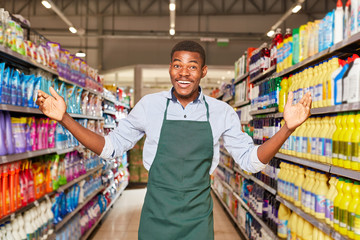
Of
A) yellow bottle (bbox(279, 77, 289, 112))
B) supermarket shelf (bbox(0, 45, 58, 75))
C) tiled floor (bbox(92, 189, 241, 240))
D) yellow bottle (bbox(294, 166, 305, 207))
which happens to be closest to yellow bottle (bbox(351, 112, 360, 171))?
yellow bottle (bbox(294, 166, 305, 207))

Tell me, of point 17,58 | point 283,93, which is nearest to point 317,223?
point 283,93

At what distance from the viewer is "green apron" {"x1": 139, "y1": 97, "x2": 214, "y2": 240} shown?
1.86m

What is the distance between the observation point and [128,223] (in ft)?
19.4

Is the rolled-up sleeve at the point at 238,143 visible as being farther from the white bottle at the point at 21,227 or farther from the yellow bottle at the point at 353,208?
the white bottle at the point at 21,227

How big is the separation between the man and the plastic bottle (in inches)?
27.1

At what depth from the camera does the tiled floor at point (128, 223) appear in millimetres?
5266

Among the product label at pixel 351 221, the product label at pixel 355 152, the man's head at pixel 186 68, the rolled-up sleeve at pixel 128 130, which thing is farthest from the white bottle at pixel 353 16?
the rolled-up sleeve at pixel 128 130

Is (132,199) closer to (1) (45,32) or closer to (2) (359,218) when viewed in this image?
(2) (359,218)

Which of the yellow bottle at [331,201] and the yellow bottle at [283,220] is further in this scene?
the yellow bottle at [283,220]

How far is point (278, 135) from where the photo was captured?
1.76 metres

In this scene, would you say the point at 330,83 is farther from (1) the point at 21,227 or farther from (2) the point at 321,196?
(1) the point at 21,227

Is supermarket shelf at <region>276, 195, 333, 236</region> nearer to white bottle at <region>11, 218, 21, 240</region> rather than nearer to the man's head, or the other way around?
the man's head

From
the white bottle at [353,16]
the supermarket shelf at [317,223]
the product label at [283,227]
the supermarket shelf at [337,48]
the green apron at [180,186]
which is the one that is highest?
the white bottle at [353,16]

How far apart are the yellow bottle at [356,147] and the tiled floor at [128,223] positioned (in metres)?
3.42
